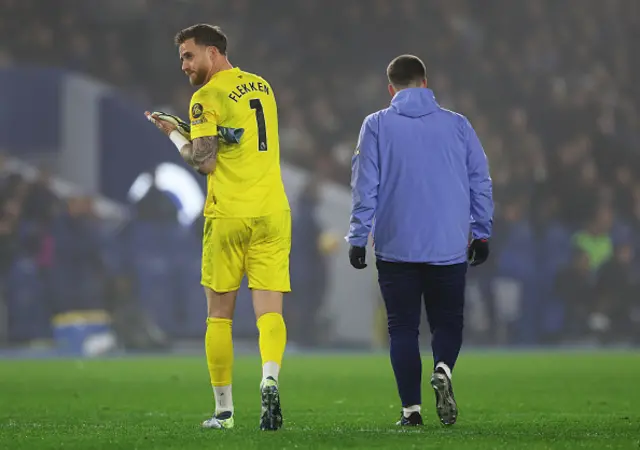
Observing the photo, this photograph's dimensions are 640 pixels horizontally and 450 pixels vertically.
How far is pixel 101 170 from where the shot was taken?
730 inches

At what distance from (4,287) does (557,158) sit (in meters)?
8.43

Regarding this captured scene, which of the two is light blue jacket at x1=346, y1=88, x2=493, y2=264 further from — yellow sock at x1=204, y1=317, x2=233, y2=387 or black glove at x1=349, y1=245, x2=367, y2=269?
yellow sock at x1=204, y1=317, x2=233, y2=387

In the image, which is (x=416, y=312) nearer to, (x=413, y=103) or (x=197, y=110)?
(x=413, y=103)

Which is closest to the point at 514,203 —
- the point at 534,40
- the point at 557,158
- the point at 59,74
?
the point at 557,158

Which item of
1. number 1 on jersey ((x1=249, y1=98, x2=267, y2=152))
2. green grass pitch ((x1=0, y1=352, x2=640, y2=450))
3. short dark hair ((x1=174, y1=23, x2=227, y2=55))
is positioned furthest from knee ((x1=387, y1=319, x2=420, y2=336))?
short dark hair ((x1=174, y1=23, x2=227, y2=55))

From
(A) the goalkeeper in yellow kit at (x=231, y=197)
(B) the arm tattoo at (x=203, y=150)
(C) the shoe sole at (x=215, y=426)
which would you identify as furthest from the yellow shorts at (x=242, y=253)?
(C) the shoe sole at (x=215, y=426)

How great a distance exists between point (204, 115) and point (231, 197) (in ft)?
1.32

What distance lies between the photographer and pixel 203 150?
19.5 feet

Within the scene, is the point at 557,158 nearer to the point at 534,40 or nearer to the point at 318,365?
the point at 534,40

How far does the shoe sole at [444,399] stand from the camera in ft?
19.5

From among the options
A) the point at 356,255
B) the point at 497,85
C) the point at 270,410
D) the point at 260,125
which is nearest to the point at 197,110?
the point at 260,125

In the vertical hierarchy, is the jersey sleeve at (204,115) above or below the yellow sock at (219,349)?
above

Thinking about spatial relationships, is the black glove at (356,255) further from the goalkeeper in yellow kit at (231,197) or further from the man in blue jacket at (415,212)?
the goalkeeper in yellow kit at (231,197)

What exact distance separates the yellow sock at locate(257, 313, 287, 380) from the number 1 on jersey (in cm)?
79
